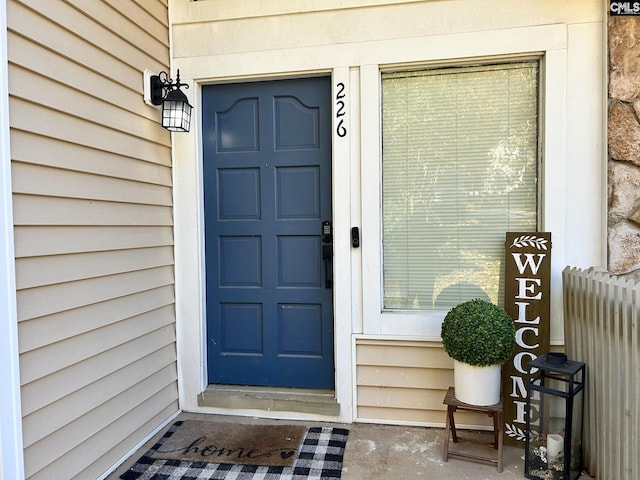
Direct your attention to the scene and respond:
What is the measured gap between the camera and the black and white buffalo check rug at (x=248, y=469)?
6.63ft

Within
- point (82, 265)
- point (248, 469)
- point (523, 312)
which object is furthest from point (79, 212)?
point (523, 312)

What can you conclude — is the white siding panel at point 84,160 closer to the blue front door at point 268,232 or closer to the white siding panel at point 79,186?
the white siding panel at point 79,186

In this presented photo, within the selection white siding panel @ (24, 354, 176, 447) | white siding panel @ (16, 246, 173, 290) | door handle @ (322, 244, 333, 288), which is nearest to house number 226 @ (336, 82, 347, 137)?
door handle @ (322, 244, 333, 288)

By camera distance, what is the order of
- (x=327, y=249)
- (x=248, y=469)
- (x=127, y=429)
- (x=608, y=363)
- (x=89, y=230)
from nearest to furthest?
(x=608, y=363) → (x=89, y=230) → (x=248, y=469) → (x=127, y=429) → (x=327, y=249)

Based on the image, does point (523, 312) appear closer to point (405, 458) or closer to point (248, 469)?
point (405, 458)

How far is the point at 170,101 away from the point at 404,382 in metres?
2.12

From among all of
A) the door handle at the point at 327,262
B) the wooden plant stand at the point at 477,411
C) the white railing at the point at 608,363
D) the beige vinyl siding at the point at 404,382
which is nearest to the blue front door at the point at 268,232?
the door handle at the point at 327,262

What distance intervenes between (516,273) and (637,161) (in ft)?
2.69

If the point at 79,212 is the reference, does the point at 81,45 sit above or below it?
above

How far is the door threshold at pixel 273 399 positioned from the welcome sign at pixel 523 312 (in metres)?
0.97

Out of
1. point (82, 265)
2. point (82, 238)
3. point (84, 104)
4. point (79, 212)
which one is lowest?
point (82, 265)

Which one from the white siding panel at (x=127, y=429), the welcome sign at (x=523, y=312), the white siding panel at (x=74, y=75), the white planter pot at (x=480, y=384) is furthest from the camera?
the welcome sign at (x=523, y=312)

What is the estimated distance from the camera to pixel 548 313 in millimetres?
2229

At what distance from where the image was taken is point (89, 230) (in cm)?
195
